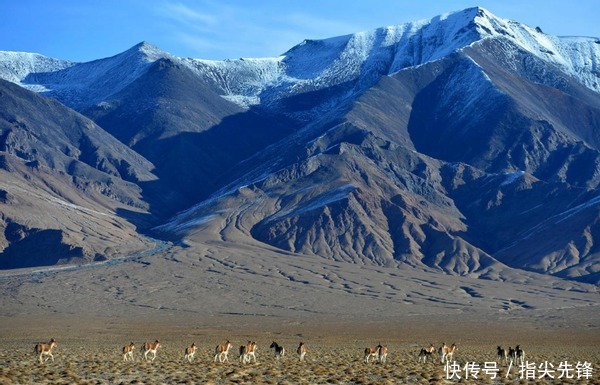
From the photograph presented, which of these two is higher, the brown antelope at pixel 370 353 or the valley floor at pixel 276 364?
the brown antelope at pixel 370 353

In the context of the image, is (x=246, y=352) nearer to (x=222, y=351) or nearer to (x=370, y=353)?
(x=222, y=351)

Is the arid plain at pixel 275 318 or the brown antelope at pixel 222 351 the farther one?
the brown antelope at pixel 222 351

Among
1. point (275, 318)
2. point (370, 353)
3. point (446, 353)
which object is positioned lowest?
point (370, 353)

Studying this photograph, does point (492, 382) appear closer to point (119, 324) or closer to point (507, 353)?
point (507, 353)

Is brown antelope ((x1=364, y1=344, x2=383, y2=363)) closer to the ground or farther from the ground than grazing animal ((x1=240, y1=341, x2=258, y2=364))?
farther from the ground

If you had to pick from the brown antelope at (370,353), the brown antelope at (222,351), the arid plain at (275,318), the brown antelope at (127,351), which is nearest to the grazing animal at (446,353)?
the arid plain at (275,318)

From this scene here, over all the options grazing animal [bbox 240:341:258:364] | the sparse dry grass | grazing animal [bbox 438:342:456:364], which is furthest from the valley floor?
grazing animal [bbox 240:341:258:364]

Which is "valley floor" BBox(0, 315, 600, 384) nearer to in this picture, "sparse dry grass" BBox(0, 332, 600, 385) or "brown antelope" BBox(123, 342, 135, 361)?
"sparse dry grass" BBox(0, 332, 600, 385)

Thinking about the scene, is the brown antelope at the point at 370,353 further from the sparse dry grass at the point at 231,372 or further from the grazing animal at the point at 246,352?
the grazing animal at the point at 246,352

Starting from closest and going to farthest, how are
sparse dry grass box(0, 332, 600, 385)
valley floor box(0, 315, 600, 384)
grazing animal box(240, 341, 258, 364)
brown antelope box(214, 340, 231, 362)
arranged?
sparse dry grass box(0, 332, 600, 385) → valley floor box(0, 315, 600, 384) → grazing animal box(240, 341, 258, 364) → brown antelope box(214, 340, 231, 362)

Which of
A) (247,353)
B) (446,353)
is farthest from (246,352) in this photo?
(446,353)

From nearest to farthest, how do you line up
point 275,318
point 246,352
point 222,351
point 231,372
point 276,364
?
point 231,372
point 276,364
point 246,352
point 222,351
point 275,318

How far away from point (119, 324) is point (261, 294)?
3934 centimetres

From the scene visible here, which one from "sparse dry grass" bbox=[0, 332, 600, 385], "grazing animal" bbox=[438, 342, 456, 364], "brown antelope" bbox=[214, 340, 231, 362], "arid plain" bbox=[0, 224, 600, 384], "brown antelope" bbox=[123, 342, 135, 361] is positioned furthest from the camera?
"grazing animal" bbox=[438, 342, 456, 364]
